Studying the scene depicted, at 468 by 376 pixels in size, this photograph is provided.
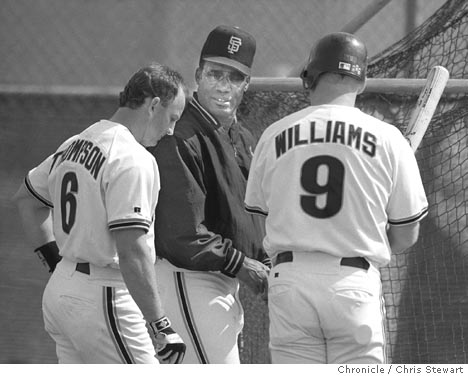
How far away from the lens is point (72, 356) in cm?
337

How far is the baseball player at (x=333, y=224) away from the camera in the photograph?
3.07 metres

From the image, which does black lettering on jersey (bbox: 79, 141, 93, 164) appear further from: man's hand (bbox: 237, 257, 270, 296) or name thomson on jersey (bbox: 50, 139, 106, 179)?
man's hand (bbox: 237, 257, 270, 296)

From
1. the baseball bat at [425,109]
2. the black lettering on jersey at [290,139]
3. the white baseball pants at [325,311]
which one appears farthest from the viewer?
the baseball bat at [425,109]

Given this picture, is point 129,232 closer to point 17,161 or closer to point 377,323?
point 377,323

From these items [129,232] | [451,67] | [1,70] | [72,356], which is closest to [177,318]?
[72,356]

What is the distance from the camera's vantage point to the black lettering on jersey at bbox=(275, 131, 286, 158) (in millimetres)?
3172

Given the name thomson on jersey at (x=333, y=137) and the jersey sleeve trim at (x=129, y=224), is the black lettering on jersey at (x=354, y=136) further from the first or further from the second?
the jersey sleeve trim at (x=129, y=224)

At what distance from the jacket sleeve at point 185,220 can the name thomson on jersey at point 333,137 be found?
66 centimetres

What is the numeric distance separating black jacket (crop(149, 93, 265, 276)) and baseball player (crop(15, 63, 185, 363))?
0.42 metres

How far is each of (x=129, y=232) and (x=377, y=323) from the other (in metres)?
0.80

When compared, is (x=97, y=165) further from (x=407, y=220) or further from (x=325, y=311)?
(x=407, y=220)

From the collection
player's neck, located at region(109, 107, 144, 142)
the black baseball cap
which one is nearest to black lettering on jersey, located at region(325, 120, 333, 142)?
player's neck, located at region(109, 107, 144, 142)

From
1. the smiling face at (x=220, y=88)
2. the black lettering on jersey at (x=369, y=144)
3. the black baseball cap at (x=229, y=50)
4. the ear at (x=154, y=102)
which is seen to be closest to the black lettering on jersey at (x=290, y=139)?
the black lettering on jersey at (x=369, y=144)

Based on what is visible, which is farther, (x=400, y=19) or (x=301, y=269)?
(x=400, y=19)
